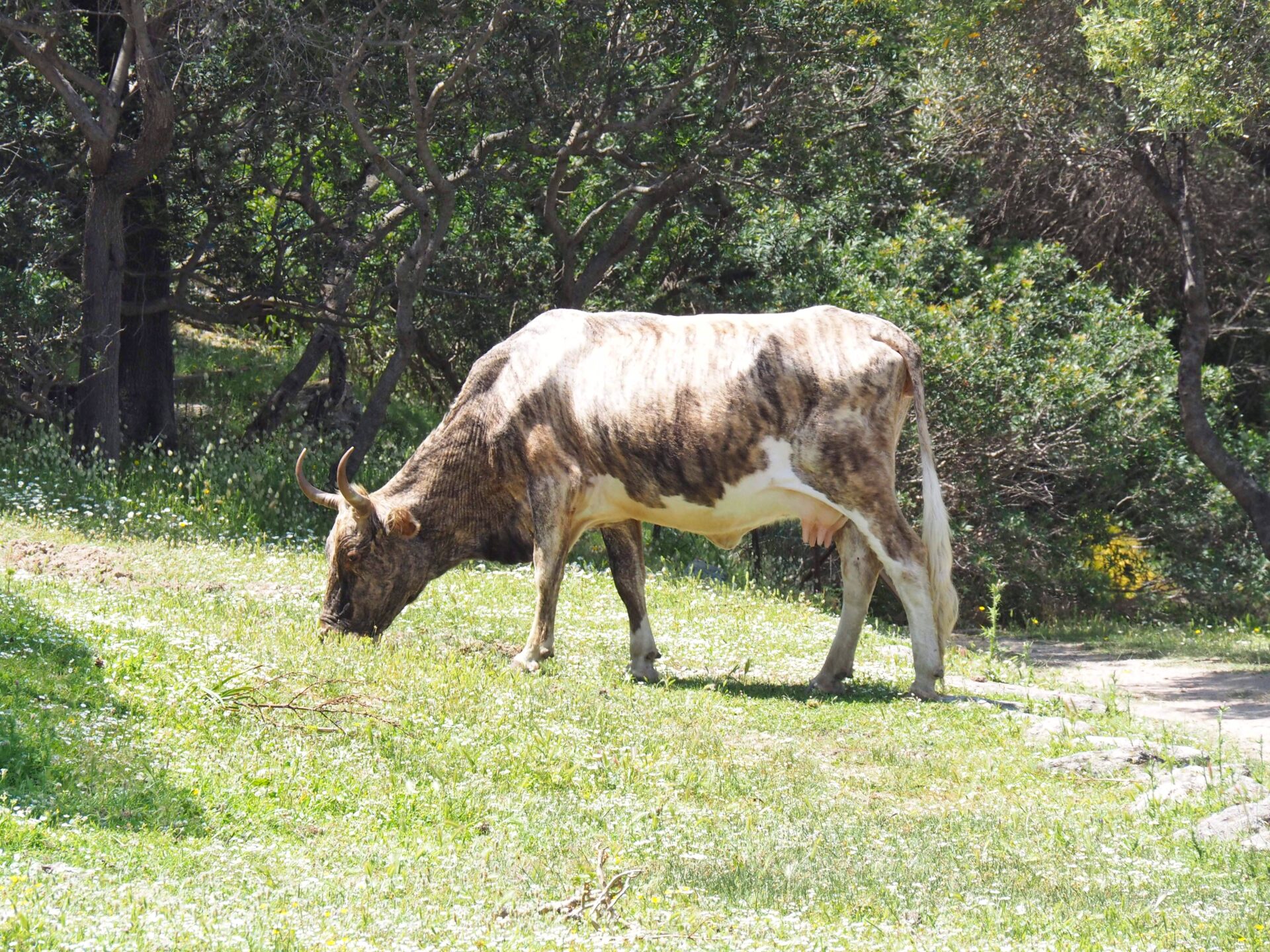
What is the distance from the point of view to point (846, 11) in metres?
18.3

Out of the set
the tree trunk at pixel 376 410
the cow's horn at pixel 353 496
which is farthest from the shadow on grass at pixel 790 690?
the tree trunk at pixel 376 410

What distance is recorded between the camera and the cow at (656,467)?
34.9ft

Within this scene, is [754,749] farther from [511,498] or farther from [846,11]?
[846,11]

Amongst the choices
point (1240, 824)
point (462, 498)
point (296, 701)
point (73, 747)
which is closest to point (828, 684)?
point (462, 498)

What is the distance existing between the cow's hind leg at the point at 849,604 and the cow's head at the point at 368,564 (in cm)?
319

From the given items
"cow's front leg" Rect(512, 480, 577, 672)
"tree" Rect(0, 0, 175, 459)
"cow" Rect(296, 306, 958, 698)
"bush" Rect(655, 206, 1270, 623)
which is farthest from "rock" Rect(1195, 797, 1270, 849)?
"tree" Rect(0, 0, 175, 459)

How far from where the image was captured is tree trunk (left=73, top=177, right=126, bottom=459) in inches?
713

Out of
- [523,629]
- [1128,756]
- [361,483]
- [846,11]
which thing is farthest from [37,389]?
[1128,756]

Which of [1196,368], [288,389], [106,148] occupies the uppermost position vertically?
[106,148]

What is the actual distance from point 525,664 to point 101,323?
9.57m

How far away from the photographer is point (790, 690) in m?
11.2

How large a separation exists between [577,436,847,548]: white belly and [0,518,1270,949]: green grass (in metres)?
1.14

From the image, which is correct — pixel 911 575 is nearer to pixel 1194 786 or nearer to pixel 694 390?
pixel 694 390

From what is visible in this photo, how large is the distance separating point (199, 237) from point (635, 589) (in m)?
10.2
